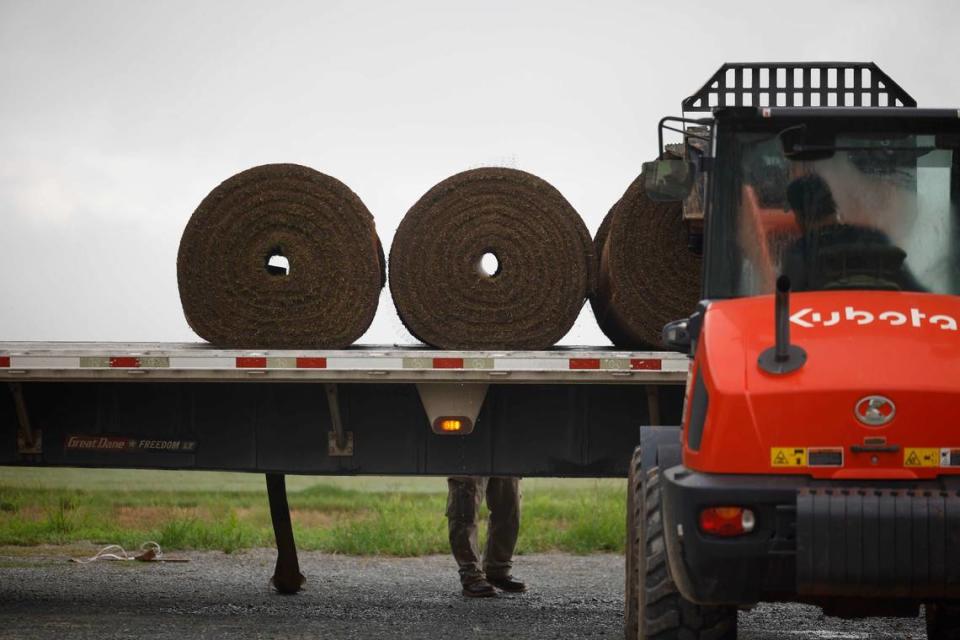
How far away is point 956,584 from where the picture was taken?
4828mm

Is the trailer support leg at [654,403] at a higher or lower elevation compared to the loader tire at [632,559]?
higher

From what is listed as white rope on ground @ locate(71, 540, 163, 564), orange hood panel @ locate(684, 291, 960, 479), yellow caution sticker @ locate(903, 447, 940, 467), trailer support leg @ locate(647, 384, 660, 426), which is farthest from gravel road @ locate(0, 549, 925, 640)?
yellow caution sticker @ locate(903, 447, 940, 467)

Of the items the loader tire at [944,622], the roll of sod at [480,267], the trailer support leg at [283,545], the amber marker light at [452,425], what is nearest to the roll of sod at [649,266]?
the roll of sod at [480,267]

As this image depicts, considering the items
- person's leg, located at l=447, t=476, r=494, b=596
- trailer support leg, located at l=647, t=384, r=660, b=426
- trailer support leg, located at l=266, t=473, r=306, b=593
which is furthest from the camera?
trailer support leg, located at l=266, t=473, r=306, b=593

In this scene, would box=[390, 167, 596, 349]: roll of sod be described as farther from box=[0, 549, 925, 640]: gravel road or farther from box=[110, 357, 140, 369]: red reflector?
box=[0, 549, 925, 640]: gravel road

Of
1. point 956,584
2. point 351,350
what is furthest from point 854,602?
point 351,350

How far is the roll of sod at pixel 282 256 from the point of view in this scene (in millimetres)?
7922

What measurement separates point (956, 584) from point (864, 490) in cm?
42

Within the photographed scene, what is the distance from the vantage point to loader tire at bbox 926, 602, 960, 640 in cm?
605

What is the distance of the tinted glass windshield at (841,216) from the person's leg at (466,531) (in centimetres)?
503

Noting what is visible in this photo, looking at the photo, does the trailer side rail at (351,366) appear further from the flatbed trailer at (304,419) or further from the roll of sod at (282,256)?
the roll of sod at (282,256)

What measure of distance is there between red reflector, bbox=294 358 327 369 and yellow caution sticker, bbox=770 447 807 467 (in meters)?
3.22

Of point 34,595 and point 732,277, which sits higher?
point 732,277

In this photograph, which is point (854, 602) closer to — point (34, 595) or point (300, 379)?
point (300, 379)
